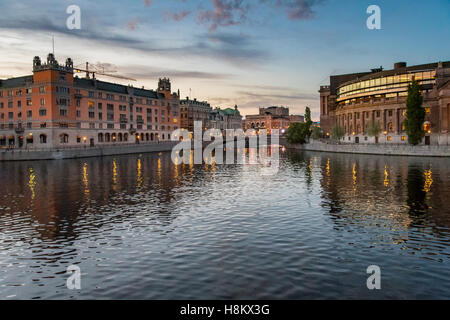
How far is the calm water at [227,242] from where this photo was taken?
57.9 ft

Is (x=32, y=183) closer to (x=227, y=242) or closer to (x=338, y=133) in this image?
(x=227, y=242)

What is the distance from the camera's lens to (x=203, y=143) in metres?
194

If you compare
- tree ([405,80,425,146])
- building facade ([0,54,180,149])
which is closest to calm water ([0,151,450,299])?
tree ([405,80,425,146])

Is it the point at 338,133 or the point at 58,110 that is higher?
the point at 58,110

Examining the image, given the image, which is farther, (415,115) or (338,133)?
(338,133)

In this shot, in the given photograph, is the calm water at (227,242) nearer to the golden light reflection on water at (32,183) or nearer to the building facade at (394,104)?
the golden light reflection on water at (32,183)

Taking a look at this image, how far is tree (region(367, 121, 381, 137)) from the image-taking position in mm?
143500

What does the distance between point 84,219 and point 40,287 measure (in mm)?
14389

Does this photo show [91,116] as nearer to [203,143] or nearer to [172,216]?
[203,143]

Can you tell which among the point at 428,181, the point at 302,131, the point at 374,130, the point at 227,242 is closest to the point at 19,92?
the point at 302,131

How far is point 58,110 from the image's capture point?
5069 inches

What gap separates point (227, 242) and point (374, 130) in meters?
133
